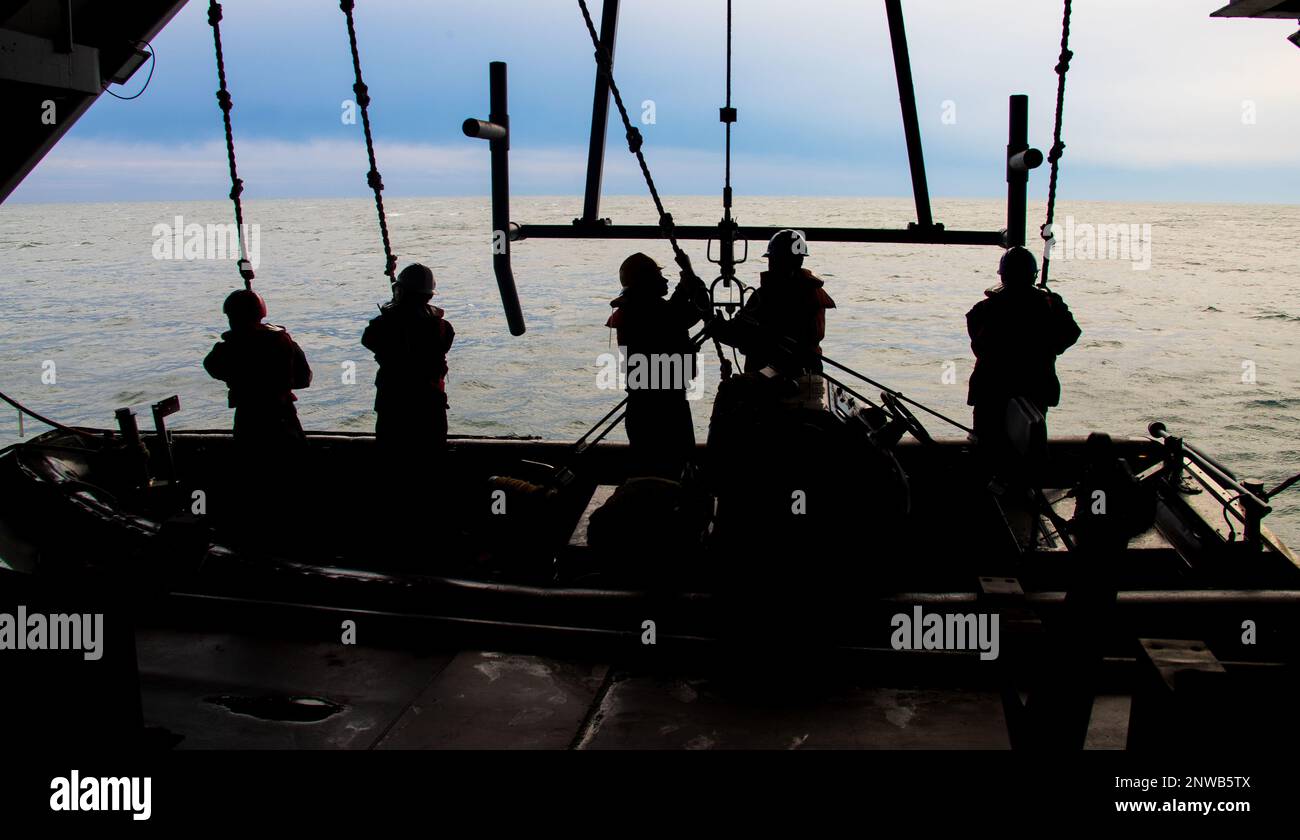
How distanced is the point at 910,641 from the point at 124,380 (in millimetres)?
35522

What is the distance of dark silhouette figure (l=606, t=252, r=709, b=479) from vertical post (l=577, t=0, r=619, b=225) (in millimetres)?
850

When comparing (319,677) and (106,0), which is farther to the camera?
(106,0)

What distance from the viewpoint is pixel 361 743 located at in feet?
12.0

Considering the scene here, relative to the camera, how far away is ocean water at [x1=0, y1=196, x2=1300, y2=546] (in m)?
26.1

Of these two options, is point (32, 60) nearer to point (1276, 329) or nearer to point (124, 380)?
point (124, 380)

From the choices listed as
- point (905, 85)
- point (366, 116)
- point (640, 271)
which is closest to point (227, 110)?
point (366, 116)

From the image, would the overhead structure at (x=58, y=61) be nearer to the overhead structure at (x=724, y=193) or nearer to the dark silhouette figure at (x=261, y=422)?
the dark silhouette figure at (x=261, y=422)

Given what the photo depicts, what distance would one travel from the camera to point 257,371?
5.85 metres

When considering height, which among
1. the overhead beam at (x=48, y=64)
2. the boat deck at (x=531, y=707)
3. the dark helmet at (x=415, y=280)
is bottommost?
the boat deck at (x=531, y=707)

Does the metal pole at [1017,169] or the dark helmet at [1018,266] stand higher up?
the metal pole at [1017,169]

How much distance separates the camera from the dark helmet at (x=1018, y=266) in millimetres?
5473

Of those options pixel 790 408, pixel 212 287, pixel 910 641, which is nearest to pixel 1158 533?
pixel 910 641

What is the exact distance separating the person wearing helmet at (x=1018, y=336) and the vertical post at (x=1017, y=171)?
20 cm

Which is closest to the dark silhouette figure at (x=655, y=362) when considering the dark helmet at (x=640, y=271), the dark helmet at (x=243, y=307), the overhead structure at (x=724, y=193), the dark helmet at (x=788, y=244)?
the dark helmet at (x=640, y=271)
